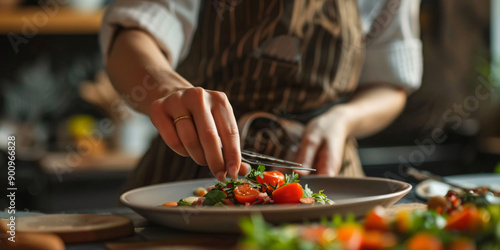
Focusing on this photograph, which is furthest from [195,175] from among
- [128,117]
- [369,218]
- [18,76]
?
[18,76]

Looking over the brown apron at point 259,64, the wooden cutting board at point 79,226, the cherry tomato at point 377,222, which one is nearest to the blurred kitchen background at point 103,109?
the brown apron at point 259,64

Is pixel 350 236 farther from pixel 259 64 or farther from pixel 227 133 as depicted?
pixel 259 64

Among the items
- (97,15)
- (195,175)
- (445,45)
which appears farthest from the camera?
(445,45)

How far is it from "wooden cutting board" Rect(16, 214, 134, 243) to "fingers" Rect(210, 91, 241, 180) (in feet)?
0.44

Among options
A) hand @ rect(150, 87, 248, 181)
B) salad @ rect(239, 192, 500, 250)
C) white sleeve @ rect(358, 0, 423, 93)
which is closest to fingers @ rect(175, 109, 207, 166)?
hand @ rect(150, 87, 248, 181)

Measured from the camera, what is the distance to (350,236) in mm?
402

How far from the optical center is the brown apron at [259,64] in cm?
114

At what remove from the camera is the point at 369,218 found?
472 millimetres

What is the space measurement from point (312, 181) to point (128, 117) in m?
1.99

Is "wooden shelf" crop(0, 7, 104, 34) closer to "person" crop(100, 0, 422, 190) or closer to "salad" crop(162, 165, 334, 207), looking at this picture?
"person" crop(100, 0, 422, 190)

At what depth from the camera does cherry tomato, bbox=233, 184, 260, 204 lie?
2.12 ft

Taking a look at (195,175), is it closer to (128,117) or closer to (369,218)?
(369,218)

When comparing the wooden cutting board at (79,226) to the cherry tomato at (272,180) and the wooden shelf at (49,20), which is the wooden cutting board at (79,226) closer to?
the cherry tomato at (272,180)

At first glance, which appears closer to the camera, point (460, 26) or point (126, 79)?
point (126, 79)
